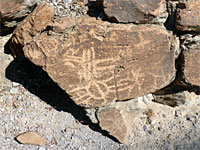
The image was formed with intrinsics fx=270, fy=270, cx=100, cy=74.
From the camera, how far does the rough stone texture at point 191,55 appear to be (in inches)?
83.0

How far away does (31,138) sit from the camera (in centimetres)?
210

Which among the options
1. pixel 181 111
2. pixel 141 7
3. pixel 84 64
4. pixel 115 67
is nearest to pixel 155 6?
pixel 141 7

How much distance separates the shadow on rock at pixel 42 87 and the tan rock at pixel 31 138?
31 centimetres

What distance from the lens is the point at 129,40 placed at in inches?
76.7

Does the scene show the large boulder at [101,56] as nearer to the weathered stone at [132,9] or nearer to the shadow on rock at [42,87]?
the weathered stone at [132,9]

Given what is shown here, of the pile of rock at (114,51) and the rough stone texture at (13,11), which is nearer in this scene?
the pile of rock at (114,51)

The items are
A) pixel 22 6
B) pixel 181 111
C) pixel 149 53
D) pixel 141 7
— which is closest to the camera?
pixel 141 7

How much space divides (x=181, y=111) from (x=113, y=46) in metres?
0.96

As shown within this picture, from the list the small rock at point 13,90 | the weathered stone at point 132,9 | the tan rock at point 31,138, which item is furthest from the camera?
the small rock at point 13,90

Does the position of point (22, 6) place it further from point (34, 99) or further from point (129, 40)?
point (129, 40)

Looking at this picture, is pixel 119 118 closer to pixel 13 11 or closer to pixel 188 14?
pixel 188 14

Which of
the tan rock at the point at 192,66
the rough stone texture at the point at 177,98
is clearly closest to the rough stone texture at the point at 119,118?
the rough stone texture at the point at 177,98

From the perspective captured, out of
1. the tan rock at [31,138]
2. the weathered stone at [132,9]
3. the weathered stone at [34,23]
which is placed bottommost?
the tan rock at [31,138]

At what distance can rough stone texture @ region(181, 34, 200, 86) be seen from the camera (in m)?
2.11
